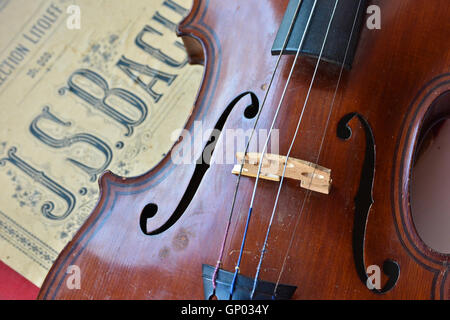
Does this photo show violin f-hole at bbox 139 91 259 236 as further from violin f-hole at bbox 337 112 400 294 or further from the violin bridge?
violin f-hole at bbox 337 112 400 294

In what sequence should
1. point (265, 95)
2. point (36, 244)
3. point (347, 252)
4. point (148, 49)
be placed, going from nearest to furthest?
point (347, 252), point (265, 95), point (36, 244), point (148, 49)

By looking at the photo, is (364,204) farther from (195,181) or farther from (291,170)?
(195,181)

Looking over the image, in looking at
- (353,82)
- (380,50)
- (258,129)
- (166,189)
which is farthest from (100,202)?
(380,50)

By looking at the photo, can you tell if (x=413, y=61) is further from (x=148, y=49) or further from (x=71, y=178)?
(x=71, y=178)

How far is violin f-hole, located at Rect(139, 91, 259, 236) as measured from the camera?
99 cm

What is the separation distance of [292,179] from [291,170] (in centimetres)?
3

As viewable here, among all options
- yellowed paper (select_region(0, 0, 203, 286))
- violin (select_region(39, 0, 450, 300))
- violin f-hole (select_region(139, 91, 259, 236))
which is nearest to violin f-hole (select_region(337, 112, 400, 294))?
violin (select_region(39, 0, 450, 300))

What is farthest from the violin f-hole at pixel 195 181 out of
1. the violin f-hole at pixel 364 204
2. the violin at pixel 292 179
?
the violin f-hole at pixel 364 204

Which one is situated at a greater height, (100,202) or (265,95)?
(265,95)

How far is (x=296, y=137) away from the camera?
1.00 m

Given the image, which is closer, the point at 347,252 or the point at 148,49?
the point at 347,252

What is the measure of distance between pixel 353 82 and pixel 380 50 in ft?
0.37

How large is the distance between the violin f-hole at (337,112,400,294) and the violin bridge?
0.09 m

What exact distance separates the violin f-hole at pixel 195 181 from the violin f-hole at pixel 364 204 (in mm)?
201
